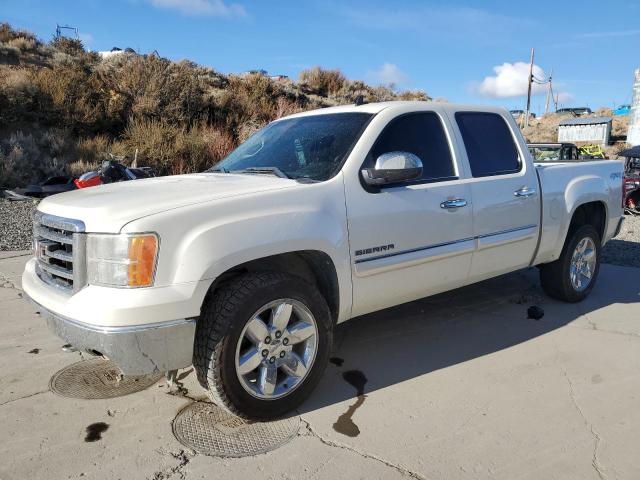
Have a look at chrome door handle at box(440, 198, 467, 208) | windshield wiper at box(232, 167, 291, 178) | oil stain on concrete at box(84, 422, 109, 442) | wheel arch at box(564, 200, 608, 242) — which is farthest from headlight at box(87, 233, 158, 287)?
wheel arch at box(564, 200, 608, 242)

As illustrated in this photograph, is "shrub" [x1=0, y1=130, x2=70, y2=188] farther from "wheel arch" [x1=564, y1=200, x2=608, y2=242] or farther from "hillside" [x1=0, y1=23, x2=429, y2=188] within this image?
"wheel arch" [x1=564, y1=200, x2=608, y2=242]

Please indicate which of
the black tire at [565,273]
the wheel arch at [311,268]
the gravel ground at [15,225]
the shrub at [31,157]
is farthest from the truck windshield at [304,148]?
the shrub at [31,157]

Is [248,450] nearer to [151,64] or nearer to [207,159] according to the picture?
[207,159]

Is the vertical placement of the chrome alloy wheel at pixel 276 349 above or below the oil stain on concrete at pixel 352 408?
above

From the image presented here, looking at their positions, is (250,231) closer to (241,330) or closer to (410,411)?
(241,330)

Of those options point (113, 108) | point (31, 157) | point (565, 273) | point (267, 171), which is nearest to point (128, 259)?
point (267, 171)

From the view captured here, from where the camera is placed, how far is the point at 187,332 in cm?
274

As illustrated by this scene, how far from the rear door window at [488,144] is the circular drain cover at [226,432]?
2.47 meters

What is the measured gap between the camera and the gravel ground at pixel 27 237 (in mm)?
7711

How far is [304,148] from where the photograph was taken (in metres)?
3.86

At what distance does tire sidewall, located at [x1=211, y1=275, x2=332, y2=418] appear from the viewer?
112 inches

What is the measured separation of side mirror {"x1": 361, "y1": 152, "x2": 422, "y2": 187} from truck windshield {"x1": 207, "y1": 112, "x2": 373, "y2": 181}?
8.8 inches

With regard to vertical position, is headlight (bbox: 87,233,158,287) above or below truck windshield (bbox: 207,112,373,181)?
below

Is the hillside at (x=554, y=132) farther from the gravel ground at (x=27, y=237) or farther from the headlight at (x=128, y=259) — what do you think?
the headlight at (x=128, y=259)
